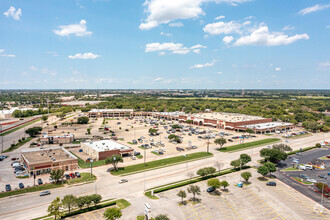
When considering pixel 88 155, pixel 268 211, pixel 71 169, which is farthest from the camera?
pixel 88 155

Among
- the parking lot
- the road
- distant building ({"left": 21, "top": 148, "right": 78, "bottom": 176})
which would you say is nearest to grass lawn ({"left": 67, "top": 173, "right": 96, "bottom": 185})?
the road

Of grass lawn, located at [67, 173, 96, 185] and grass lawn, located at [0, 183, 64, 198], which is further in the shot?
grass lawn, located at [67, 173, 96, 185]

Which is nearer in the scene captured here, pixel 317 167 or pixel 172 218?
pixel 172 218

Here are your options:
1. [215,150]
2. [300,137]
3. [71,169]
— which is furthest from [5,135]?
[300,137]

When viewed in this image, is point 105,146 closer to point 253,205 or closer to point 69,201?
point 69,201

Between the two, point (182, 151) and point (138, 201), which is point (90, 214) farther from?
point (182, 151)

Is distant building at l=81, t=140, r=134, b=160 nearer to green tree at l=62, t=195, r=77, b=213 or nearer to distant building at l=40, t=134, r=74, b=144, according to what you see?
distant building at l=40, t=134, r=74, b=144
